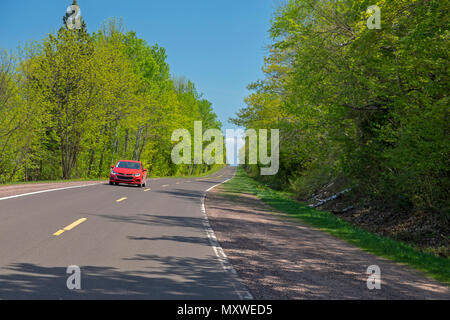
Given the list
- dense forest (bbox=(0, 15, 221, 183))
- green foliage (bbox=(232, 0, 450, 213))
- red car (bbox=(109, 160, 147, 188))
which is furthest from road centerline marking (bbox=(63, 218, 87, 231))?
dense forest (bbox=(0, 15, 221, 183))

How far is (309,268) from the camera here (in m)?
7.82

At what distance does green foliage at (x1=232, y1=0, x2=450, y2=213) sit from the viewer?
1161 cm

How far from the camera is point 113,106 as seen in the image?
41.2m

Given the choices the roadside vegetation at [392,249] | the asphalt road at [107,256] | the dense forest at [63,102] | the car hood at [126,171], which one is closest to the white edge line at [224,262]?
the asphalt road at [107,256]

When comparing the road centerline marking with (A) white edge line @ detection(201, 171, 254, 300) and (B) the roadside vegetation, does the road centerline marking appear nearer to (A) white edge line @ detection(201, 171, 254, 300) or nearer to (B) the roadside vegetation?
(A) white edge line @ detection(201, 171, 254, 300)

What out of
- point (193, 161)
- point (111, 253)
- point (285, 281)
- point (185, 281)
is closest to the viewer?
point (185, 281)

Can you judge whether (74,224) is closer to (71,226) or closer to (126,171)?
(71,226)

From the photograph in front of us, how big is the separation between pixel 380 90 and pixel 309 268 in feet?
31.5

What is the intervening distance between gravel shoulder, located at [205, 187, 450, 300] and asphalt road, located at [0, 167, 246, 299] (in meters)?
0.53

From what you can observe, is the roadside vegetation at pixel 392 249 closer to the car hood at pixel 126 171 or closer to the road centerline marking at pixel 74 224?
the road centerline marking at pixel 74 224

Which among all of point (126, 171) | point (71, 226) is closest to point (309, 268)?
point (71, 226)
